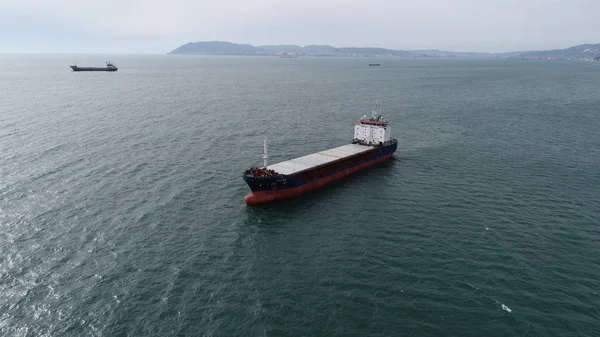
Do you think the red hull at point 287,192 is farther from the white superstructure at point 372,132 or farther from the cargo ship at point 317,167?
the white superstructure at point 372,132

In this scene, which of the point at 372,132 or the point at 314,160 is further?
the point at 372,132

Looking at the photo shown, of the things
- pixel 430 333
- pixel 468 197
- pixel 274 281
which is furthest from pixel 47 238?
pixel 468 197

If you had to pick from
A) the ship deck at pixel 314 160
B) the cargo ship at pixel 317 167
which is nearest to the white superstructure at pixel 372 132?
the cargo ship at pixel 317 167

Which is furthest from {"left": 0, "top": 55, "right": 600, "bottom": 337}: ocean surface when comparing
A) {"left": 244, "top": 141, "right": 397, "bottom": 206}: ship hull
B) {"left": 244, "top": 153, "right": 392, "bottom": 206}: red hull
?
{"left": 244, "top": 141, "right": 397, "bottom": 206}: ship hull

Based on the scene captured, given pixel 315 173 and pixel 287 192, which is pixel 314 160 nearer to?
pixel 315 173

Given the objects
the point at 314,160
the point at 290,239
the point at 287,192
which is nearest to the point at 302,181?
the point at 287,192

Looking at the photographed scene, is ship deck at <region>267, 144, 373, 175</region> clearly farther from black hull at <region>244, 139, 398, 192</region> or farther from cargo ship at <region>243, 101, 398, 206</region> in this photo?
black hull at <region>244, 139, 398, 192</region>
